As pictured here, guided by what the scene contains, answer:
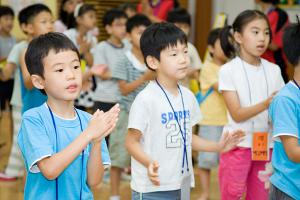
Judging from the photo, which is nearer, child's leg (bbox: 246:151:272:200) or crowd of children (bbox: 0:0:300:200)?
crowd of children (bbox: 0:0:300:200)

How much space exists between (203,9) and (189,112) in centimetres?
592

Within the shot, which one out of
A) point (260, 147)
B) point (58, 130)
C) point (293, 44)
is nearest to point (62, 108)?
point (58, 130)

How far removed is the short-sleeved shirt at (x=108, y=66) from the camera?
4.34 meters

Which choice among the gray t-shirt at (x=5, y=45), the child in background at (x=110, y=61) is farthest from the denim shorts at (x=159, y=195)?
the gray t-shirt at (x=5, y=45)

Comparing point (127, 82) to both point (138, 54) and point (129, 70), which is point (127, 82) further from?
point (138, 54)

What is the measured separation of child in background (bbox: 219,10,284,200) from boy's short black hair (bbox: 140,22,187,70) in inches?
19.7

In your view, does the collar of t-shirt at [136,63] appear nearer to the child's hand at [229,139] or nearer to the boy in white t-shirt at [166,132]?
the boy in white t-shirt at [166,132]

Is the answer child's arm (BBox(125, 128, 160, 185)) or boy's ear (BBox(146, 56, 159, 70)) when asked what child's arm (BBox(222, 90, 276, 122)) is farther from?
child's arm (BBox(125, 128, 160, 185))

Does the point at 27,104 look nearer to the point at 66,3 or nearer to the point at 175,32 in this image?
the point at 175,32

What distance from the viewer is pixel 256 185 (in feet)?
10.1

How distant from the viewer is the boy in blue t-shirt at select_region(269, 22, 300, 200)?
2.35 metres

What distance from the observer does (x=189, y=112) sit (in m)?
2.69

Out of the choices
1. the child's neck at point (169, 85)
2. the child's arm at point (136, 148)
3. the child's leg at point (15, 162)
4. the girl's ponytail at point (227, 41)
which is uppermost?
the girl's ponytail at point (227, 41)

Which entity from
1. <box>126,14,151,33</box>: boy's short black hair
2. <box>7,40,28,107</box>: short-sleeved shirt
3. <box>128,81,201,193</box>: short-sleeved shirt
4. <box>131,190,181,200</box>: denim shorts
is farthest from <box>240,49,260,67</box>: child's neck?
<box>7,40,28,107</box>: short-sleeved shirt
